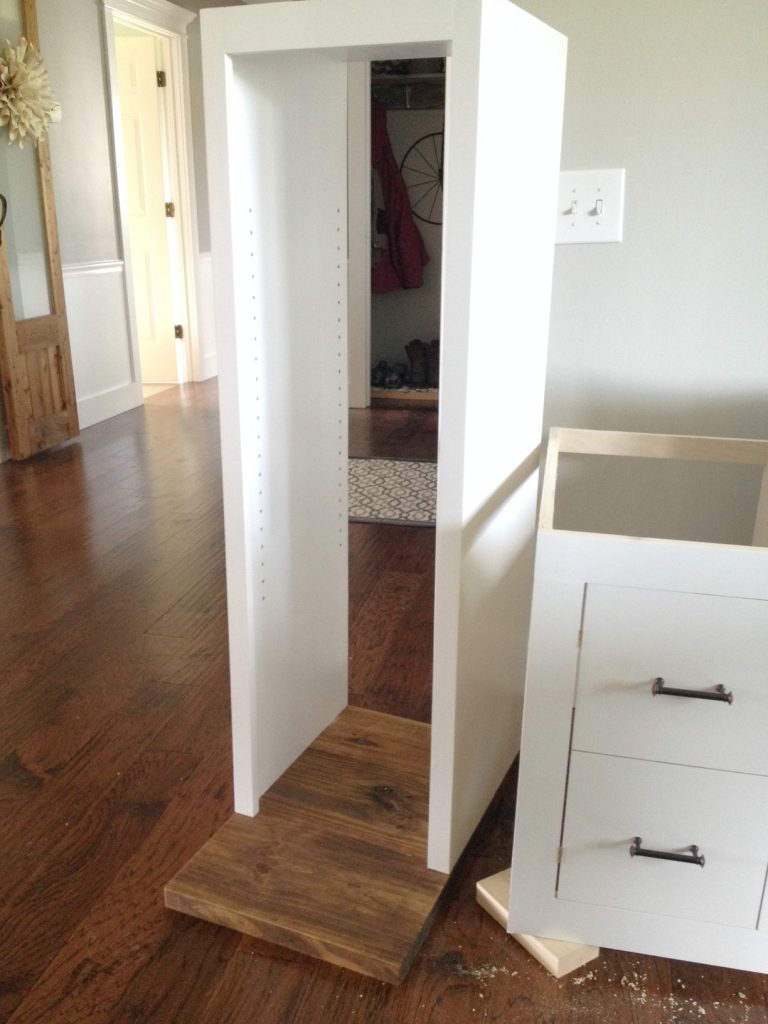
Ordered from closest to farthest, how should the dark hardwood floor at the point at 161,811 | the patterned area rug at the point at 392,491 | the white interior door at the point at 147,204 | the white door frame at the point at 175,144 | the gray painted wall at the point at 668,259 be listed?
the dark hardwood floor at the point at 161,811
the gray painted wall at the point at 668,259
the patterned area rug at the point at 392,491
the white door frame at the point at 175,144
the white interior door at the point at 147,204

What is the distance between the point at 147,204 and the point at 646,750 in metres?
5.08

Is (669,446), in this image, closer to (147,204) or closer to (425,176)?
(425,176)

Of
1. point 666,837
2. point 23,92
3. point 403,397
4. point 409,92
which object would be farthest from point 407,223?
point 666,837

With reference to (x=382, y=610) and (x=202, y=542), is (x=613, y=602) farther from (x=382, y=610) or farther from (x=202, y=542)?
(x=202, y=542)

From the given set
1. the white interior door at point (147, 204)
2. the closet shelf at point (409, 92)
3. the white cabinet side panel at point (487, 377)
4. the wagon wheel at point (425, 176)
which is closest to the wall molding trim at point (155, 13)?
the white interior door at point (147, 204)

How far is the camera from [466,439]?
3.62 feet

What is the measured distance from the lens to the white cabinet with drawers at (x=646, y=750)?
104cm

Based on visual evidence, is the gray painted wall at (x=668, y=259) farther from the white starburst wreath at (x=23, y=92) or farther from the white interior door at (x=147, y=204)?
the white interior door at (x=147, y=204)

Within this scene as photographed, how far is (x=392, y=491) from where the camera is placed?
3457 mm

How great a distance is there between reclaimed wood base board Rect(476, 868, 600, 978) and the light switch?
41.0 inches

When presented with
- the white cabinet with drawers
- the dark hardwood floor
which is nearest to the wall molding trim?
the dark hardwood floor

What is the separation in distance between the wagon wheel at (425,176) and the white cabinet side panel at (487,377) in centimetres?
435

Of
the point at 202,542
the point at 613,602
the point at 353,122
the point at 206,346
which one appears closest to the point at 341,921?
the point at 613,602

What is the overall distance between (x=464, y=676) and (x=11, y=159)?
11.0ft
